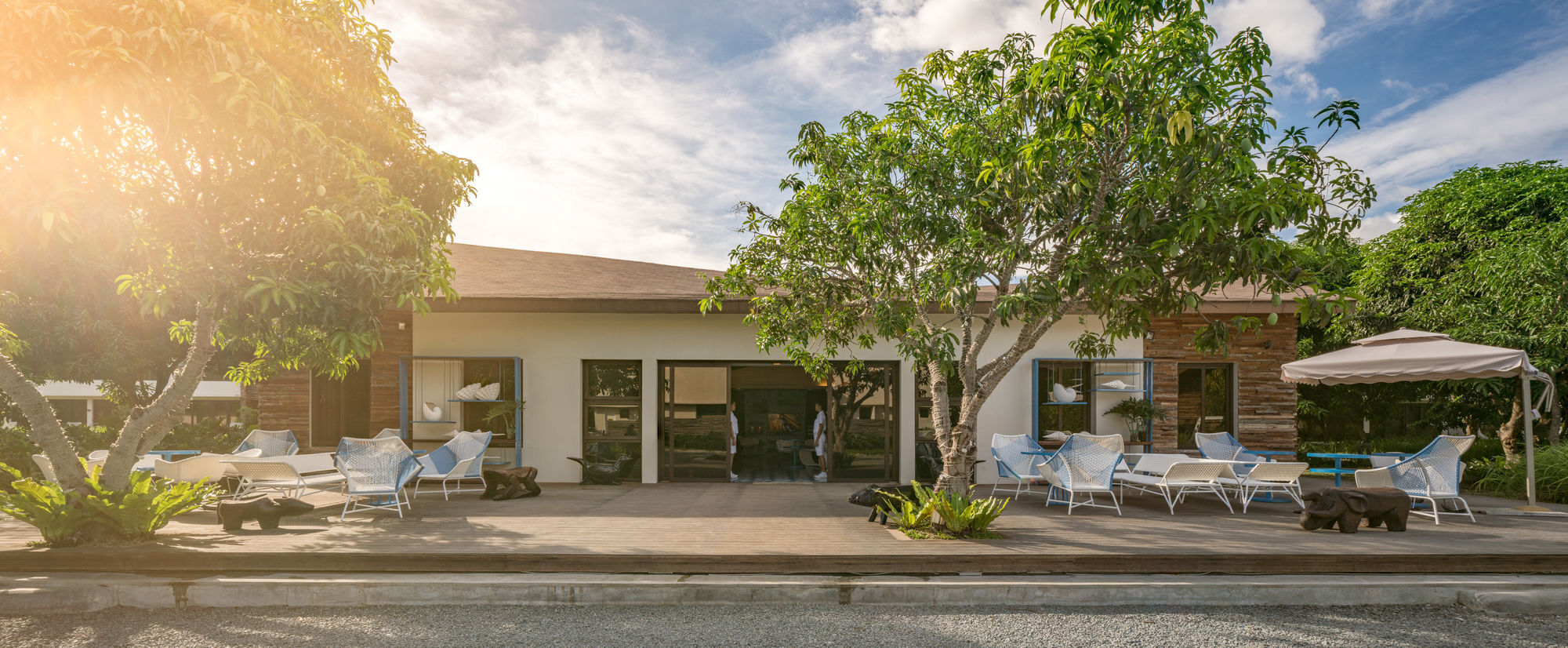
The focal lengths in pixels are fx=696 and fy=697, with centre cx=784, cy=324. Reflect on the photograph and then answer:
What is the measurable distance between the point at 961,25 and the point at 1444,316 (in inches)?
434

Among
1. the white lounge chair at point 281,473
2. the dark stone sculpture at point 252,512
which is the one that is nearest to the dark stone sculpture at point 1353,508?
the dark stone sculpture at point 252,512

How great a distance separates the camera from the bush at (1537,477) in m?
8.53

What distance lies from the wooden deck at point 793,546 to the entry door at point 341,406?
3463 millimetres

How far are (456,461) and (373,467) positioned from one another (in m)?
1.40

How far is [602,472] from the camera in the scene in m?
9.98

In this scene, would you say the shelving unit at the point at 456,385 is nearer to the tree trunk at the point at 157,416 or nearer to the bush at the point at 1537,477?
the tree trunk at the point at 157,416

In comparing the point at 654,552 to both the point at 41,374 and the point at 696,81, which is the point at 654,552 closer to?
the point at 696,81

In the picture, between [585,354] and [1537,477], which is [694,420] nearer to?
[585,354]

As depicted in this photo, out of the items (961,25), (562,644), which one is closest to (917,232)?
(961,25)

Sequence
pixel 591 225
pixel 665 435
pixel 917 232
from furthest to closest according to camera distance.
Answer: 1. pixel 591 225
2. pixel 665 435
3. pixel 917 232

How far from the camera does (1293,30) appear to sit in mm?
5508

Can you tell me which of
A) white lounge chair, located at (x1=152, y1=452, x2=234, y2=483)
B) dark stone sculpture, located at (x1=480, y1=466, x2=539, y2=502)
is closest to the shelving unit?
dark stone sculpture, located at (x1=480, y1=466, x2=539, y2=502)

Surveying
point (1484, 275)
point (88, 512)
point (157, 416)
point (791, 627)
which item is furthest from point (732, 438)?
point (1484, 275)

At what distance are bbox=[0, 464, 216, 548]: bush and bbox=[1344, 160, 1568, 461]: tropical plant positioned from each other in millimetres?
15288
